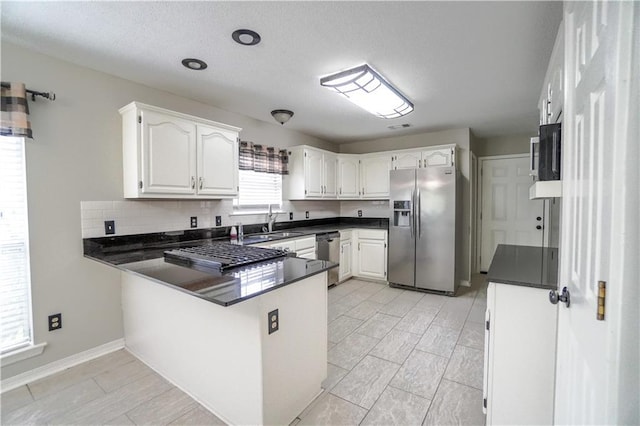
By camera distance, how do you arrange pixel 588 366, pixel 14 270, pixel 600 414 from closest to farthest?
pixel 600 414
pixel 588 366
pixel 14 270

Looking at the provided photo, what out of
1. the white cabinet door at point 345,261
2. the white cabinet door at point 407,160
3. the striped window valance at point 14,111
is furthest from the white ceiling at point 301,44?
the white cabinet door at point 345,261

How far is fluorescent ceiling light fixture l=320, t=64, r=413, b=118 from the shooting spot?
93.2 inches

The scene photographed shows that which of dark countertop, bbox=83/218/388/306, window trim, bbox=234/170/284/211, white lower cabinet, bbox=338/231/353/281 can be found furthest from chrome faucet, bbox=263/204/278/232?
white lower cabinet, bbox=338/231/353/281

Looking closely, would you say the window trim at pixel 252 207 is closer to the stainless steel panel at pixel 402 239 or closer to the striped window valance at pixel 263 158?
the striped window valance at pixel 263 158

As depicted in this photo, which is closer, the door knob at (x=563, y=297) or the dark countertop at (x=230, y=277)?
the door knob at (x=563, y=297)

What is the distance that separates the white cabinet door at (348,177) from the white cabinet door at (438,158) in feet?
3.78

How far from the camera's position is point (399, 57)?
218 centimetres

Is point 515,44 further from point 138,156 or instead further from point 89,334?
point 89,334

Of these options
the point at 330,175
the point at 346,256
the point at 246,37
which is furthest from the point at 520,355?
the point at 330,175

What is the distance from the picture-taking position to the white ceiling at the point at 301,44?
64.7 inches

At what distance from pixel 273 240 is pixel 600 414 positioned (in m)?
2.82

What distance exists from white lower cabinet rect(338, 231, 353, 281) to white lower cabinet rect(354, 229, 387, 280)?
12 cm

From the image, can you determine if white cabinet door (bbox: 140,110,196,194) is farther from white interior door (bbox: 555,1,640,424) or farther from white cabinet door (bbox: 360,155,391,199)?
white cabinet door (bbox: 360,155,391,199)

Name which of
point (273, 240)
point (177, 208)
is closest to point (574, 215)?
point (273, 240)
